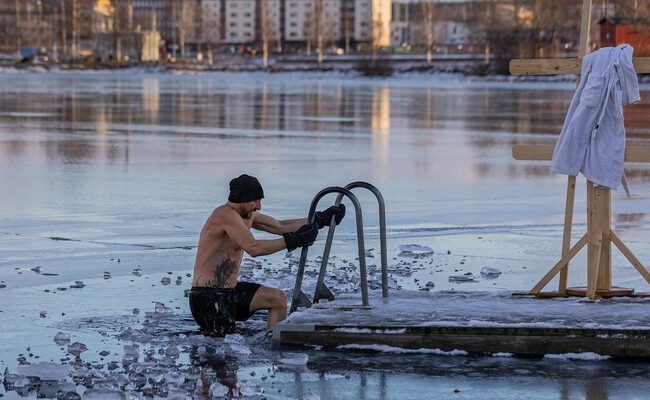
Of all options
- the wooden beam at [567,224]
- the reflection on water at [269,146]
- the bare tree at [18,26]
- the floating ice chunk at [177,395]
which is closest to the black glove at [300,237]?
the floating ice chunk at [177,395]

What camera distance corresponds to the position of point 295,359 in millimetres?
8109

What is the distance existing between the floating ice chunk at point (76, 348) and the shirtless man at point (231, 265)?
0.84m

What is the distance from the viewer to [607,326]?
8281mm

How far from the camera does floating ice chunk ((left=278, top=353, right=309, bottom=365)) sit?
8.08 m

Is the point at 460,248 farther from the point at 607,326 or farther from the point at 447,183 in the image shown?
the point at 447,183

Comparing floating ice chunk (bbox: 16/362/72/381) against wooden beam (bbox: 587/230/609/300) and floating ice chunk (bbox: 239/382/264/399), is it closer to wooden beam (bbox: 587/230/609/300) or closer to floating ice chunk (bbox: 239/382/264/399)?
floating ice chunk (bbox: 239/382/264/399)

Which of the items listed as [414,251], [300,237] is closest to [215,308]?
[300,237]

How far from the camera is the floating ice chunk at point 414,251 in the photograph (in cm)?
1212

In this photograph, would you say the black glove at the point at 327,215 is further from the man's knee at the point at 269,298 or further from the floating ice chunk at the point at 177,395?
the floating ice chunk at the point at 177,395

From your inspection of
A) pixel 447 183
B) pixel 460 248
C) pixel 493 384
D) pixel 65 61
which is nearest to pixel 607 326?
pixel 493 384

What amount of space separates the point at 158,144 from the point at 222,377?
18.1m

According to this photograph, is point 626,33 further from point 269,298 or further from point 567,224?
point 269,298

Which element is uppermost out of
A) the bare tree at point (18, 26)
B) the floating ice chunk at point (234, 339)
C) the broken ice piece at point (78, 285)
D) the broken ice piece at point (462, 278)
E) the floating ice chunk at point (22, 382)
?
the floating ice chunk at point (22, 382)

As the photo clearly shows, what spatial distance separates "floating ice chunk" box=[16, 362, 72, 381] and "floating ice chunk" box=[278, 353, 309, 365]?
1.24 m
